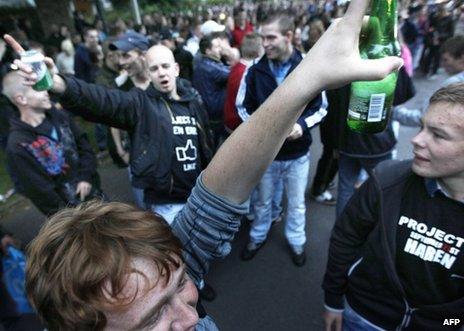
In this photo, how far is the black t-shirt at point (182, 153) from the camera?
8.54ft

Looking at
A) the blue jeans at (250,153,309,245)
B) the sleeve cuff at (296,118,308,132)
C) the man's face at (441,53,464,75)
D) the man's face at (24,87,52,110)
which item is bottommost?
the blue jeans at (250,153,309,245)

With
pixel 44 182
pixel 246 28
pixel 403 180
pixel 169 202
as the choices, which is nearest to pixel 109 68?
pixel 44 182

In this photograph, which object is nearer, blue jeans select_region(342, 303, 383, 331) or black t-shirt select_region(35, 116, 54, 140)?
blue jeans select_region(342, 303, 383, 331)

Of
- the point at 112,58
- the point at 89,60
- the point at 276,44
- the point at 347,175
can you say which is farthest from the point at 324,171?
the point at 89,60

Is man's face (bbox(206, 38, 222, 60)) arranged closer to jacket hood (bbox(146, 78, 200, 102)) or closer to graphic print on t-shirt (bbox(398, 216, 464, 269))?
jacket hood (bbox(146, 78, 200, 102))

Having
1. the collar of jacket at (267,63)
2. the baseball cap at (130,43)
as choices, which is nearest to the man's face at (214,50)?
the baseball cap at (130,43)

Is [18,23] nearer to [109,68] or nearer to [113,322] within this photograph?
[109,68]

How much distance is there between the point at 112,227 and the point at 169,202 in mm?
1825

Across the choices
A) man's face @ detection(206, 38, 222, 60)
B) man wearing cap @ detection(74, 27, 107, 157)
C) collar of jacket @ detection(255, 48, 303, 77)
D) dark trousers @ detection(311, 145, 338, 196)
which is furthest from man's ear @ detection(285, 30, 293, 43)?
man wearing cap @ detection(74, 27, 107, 157)

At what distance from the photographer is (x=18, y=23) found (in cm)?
1276

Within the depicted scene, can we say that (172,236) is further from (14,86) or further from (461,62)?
(461,62)

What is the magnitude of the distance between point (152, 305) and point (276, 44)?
2.50m

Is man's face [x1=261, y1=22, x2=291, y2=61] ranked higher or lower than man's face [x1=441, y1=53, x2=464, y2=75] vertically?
higher

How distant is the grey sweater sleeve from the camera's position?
1.05 meters
